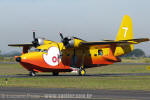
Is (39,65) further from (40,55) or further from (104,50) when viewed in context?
(104,50)

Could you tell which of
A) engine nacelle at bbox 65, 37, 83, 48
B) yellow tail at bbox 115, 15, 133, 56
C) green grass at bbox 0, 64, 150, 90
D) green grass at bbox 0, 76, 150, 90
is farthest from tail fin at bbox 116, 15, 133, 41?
green grass at bbox 0, 76, 150, 90

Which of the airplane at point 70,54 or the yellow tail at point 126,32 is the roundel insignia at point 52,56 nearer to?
the airplane at point 70,54

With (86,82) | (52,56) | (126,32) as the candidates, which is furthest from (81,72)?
(86,82)

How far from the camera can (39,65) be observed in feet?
121

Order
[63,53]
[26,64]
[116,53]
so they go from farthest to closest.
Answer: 1. [116,53]
2. [63,53]
3. [26,64]

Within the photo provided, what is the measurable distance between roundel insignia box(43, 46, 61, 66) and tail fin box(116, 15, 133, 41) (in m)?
9.70

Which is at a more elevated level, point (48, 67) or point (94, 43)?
point (94, 43)

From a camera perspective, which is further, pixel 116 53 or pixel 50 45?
pixel 116 53

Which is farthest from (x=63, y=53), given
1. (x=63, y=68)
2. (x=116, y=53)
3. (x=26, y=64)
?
(x=116, y=53)

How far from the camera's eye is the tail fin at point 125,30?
143ft

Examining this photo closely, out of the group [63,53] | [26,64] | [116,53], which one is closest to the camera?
[26,64]

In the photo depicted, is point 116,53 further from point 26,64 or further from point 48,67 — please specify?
point 26,64

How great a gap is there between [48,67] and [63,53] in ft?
7.80

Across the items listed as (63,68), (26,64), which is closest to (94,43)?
(63,68)
